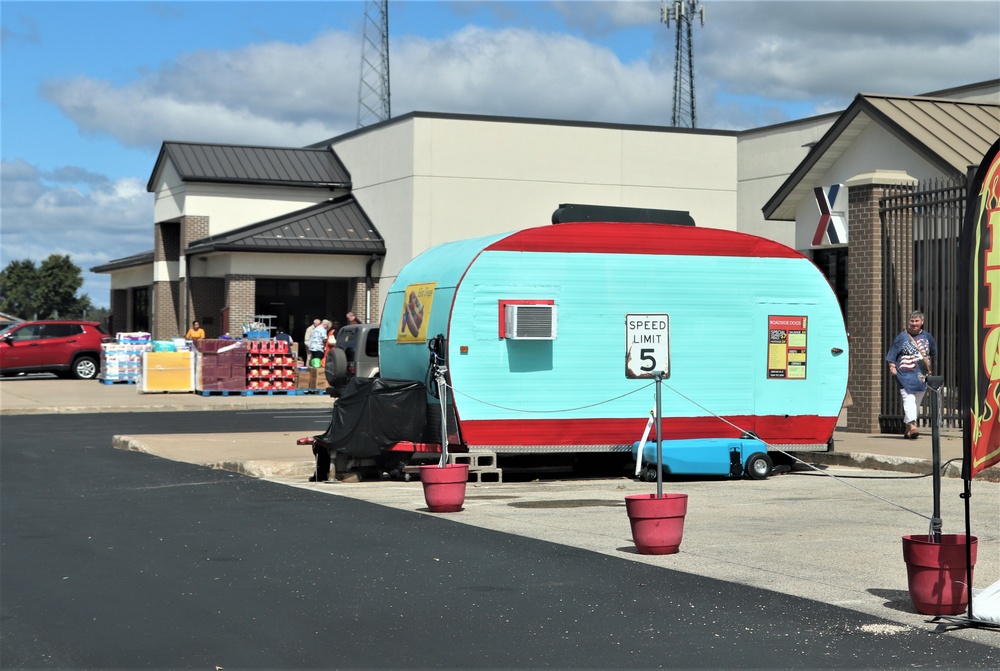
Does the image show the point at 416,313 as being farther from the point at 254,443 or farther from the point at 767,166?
the point at 767,166

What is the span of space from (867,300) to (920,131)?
338cm

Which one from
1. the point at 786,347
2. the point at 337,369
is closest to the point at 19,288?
the point at 337,369

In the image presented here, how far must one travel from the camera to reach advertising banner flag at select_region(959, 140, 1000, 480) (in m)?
7.22

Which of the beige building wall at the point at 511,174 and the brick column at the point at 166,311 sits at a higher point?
the beige building wall at the point at 511,174

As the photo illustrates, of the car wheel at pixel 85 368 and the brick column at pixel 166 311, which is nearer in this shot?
the car wheel at pixel 85 368

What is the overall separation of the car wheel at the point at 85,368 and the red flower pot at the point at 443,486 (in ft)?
96.3

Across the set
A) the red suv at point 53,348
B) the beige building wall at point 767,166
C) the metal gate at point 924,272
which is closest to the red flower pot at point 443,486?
the metal gate at point 924,272

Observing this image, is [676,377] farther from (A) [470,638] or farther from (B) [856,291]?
(A) [470,638]

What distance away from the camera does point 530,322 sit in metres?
16.2

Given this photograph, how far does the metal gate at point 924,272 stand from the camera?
1900 centimetres

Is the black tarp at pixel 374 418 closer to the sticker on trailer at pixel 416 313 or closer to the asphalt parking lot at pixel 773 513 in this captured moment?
the asphalt parking lot at pixel 773 513

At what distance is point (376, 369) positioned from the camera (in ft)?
84.2

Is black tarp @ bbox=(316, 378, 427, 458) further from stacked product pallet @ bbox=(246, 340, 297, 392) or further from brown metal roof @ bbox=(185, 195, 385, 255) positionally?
brown metal roof @ bbox=(185, 195, 385, 255)

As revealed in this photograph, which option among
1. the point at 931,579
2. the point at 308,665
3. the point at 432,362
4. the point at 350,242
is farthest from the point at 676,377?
the point at 350,242
